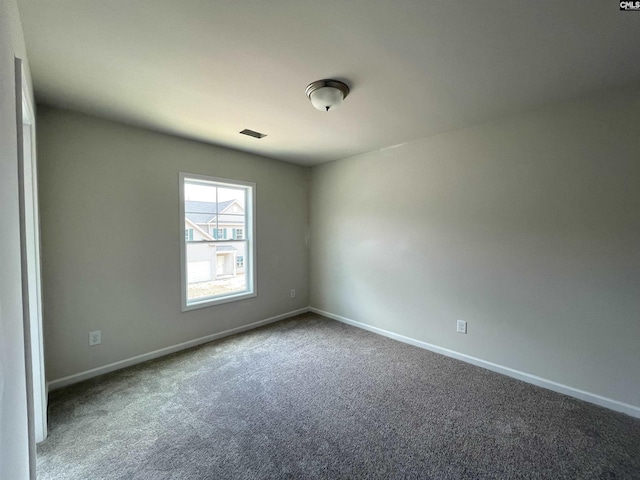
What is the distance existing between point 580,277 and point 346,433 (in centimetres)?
222

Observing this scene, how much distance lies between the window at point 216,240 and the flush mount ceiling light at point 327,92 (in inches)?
73.8

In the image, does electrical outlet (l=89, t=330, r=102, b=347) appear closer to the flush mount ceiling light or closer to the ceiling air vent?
the ceiling air vent

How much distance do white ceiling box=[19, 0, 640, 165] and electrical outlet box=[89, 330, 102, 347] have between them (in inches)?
79.8

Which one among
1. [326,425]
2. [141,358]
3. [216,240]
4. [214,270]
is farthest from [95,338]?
[326,425]

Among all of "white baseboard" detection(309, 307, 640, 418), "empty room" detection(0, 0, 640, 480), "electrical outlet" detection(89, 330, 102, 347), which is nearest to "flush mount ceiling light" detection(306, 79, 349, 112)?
"empty room" detection(0, 0, 640, 480)

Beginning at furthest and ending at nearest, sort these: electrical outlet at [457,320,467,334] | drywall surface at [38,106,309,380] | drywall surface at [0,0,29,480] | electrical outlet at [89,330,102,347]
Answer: electrical outlet at [457,320,467,334] < electrical outlet at [89,330,102,347] < drywall surface at [38,106,309,380] < drywall surface at [0,0,29,480]

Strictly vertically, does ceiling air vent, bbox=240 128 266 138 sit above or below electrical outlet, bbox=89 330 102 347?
above

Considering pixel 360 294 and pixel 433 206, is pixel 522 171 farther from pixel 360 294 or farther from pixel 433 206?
pixel 360 294

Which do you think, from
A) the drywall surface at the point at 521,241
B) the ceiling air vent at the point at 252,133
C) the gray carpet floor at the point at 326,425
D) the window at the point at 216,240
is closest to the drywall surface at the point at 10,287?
the gray carpet floor at the point at 326,425

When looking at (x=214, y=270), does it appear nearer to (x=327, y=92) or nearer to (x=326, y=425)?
(x=326, y=425)

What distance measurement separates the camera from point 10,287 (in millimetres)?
981

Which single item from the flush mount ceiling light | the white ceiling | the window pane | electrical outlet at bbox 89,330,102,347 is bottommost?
electrical outlet at bbox 89,330,102,347

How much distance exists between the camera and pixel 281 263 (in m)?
4.14

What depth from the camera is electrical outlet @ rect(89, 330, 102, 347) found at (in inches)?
99.0
